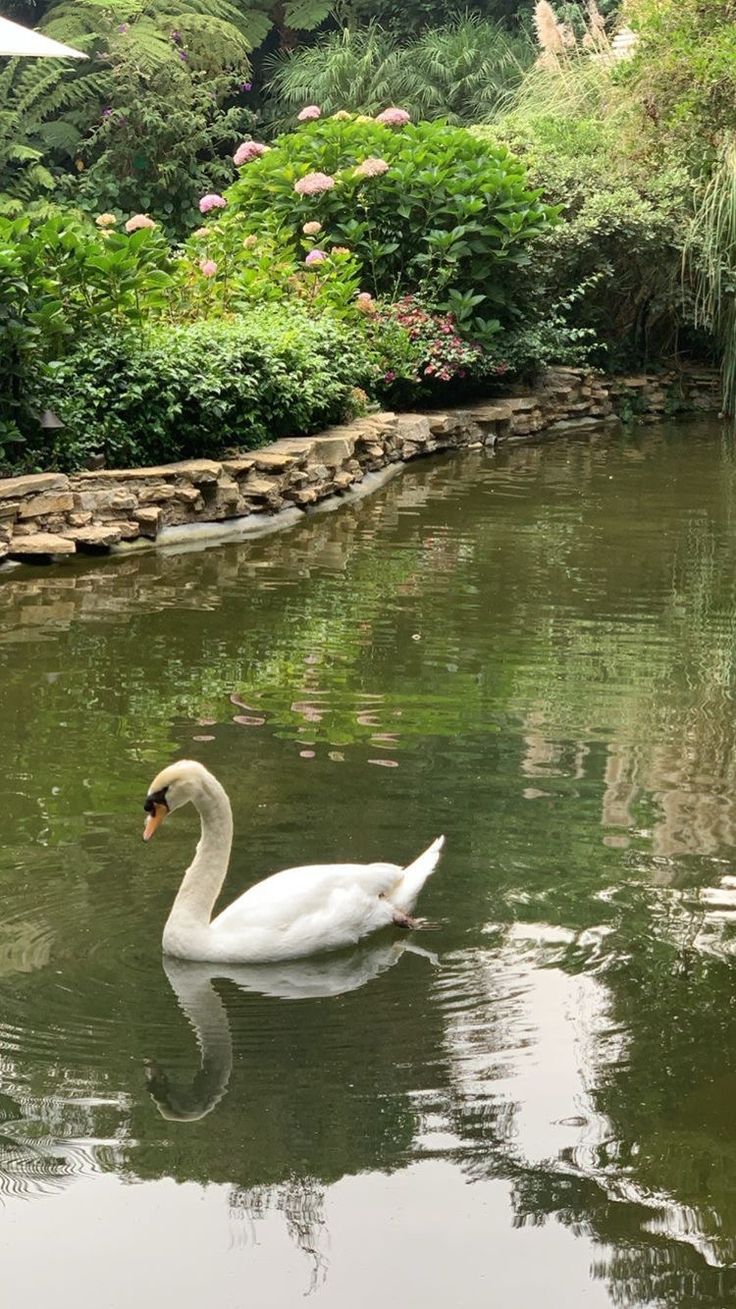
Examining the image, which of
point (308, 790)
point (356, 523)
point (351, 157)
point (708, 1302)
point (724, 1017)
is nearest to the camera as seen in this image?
point (708, 1302)

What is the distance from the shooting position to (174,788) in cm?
481

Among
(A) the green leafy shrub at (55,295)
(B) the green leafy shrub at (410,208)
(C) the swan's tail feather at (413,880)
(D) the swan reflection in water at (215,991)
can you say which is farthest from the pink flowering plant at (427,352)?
(D) the swan reflection in water at (215,991)

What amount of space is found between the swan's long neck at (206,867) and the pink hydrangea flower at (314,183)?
10385 millimetres

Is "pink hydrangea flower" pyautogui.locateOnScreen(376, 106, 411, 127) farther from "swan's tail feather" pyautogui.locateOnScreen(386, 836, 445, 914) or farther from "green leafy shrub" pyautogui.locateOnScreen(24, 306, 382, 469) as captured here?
"swan's tail feather" pyautogui.locateOnScreen(386, 836, 445, 914)

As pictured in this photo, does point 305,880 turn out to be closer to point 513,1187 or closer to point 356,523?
point 513,1187

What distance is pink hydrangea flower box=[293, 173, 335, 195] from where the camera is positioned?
14.3 meters

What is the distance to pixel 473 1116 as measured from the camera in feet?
13.1

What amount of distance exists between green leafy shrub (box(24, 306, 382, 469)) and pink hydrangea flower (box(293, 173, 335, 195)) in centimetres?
209

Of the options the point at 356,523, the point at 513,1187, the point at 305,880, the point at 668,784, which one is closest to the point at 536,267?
the point at 356,523

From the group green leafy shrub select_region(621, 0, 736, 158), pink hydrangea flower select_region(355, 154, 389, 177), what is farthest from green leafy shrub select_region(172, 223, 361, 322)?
green leafy shrub select_region(621, 0, 736, 158)

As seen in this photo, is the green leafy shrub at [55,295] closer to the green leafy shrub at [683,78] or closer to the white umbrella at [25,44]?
the white umbrella at [25,44]

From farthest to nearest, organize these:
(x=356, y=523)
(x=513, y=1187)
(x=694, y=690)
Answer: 1. (x=356, y=523)
2. (x=694, y=690)
3. (x=513, y=1187)

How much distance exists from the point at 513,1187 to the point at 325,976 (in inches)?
43.3

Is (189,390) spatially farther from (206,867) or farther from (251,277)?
(206,867)
